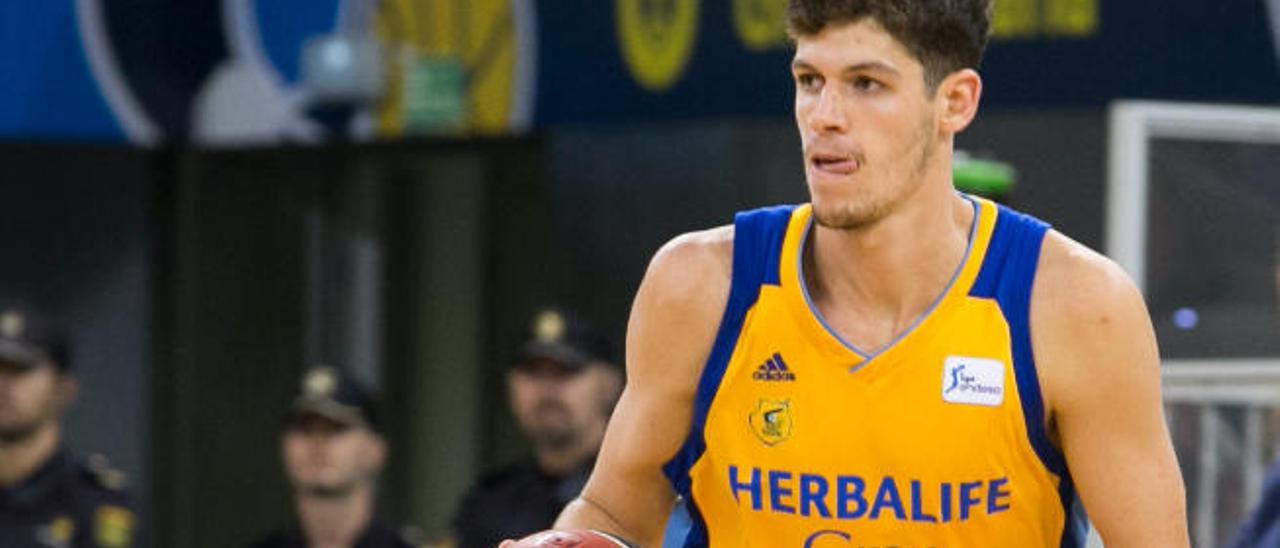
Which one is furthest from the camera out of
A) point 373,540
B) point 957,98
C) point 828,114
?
point 373,540

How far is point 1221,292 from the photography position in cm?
691

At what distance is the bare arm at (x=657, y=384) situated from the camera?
152 inches

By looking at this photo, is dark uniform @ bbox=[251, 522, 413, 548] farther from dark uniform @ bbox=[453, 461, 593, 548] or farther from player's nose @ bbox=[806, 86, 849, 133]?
player's nose @ bbox=[806, 86, 849, 133]

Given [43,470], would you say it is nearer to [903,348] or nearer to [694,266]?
[694,266]

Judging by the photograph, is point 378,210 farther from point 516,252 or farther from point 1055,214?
point 1055,214

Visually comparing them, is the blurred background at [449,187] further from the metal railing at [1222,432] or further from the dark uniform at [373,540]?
the dark uniform at [373,540]

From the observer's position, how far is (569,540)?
149 inches

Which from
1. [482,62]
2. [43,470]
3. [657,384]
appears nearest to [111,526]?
[43,470]

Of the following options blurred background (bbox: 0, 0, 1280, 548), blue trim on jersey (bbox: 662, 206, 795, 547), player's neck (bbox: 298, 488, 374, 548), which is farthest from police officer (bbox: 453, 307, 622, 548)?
blue trim on jersey (bbox: 662, 206, 795, 547)

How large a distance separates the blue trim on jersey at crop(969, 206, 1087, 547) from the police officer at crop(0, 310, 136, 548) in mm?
4148

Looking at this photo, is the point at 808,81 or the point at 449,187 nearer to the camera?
the point at 808,81

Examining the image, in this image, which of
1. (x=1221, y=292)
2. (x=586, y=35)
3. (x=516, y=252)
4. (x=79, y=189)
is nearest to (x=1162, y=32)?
(x=1221, y=292)

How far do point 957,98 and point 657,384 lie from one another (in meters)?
0.59

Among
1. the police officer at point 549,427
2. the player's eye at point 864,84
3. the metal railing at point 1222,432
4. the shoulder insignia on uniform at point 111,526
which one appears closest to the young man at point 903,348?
the player's eye at point 864,84
